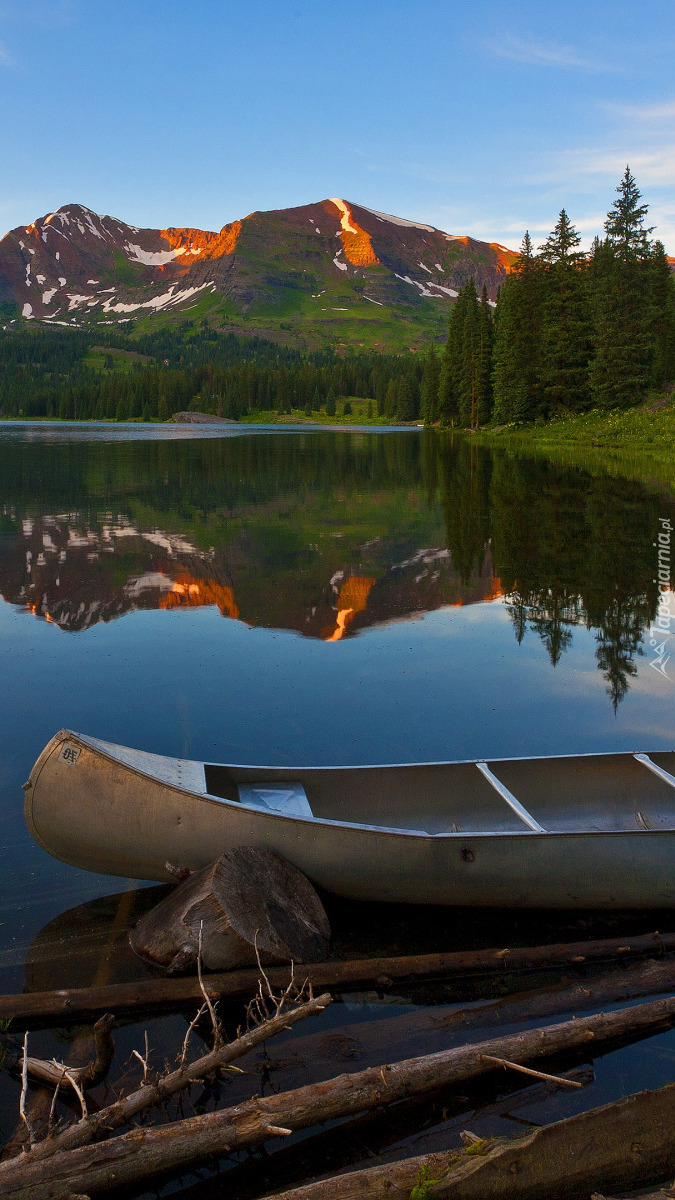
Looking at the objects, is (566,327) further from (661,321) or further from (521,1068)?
(521,1068)

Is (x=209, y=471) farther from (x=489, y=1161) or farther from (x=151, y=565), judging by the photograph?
(x=489, y=1161)

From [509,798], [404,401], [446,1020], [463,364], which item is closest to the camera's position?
[446,1020]

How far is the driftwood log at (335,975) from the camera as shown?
5.51m

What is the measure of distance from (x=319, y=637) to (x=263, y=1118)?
11.1 metres

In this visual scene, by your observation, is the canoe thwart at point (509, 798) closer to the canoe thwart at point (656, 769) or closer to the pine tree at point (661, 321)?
the canoe thwart at point (656, 769)

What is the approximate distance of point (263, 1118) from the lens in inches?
165

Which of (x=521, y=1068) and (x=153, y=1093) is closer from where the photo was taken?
(x=153, y=1093)

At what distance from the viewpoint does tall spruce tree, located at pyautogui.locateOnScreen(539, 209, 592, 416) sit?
6819 centimetres

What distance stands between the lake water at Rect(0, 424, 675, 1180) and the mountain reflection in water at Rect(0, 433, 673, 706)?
99 millimetres

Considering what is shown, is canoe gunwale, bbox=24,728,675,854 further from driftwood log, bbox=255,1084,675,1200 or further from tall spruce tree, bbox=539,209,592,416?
tall spruce tree, bbox=539,209,592,416

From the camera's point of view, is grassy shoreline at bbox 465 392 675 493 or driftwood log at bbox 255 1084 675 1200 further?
grassy shoreline at bbox 465 392 675 493

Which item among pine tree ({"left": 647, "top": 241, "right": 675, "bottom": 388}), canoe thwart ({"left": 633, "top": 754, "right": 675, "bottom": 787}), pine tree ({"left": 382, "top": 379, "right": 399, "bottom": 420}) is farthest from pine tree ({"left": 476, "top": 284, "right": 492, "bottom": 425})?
canoe thwart ({"left": 633, "top": 754, "right": 675, "bottom": 787})

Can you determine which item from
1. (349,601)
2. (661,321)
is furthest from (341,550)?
(661,321)

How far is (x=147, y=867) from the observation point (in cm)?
689
